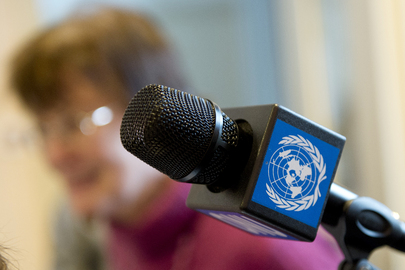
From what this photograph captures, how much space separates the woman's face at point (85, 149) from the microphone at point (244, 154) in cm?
37

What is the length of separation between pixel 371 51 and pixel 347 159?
422 mm

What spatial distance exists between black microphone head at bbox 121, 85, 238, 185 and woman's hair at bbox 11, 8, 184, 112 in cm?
43

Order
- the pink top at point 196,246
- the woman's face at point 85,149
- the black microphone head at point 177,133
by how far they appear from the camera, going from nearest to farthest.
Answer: the black microphone head at point 177,133 → the pink top at point 196,246 → the woman's face at point 85,149

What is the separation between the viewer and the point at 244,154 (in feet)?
1.04

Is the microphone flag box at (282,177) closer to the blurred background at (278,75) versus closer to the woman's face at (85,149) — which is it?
the blurred background at (278,75)

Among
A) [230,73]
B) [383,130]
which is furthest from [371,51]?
[230,73]

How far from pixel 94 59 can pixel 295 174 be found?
529 mm

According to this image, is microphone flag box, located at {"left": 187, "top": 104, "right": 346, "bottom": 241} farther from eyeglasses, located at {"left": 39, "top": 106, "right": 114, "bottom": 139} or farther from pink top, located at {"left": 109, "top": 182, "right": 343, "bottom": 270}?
eyeglasses, located at {"left": 39, "top": 106, "right": 114, "bottom": 139}

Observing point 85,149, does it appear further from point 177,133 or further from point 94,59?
point 177,133

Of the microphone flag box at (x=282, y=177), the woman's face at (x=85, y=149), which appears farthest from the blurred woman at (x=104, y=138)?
the microphone flag box at (x=282, y=177)

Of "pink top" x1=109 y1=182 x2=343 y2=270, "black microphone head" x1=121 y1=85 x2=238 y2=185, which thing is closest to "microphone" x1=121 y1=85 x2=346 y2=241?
"black microphone head" x1=121 y1=85 x2=238 y2=185

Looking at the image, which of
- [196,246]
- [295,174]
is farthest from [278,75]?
[295,174]

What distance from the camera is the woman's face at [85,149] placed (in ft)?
2.12

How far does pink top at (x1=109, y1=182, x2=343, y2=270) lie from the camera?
0.45 metres
